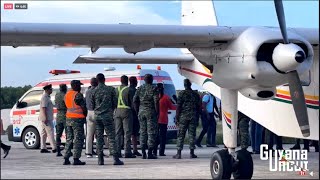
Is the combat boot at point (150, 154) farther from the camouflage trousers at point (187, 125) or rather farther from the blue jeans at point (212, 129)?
the blue jeans at point (212, 129)

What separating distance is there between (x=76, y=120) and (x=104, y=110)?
641 millimetres

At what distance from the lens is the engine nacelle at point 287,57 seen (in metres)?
10.9

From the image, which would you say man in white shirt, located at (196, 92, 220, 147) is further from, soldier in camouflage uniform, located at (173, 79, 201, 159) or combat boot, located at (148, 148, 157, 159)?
combat boot, located at (148, 148, 157, 159)

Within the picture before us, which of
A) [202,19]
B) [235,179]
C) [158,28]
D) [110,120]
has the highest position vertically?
[202,19]

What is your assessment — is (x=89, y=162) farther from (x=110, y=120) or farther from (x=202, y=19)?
(x=202, y=19)

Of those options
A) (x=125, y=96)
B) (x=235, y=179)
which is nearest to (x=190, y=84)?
(x=125, y=96)

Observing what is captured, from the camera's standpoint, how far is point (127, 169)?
534 inches

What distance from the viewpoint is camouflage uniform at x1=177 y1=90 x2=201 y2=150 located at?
52.6ft

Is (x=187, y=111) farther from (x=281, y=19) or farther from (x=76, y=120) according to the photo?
(x=281, y=19)

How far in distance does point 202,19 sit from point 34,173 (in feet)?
20.8

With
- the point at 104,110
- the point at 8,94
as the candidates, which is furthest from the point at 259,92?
the point at 8,94

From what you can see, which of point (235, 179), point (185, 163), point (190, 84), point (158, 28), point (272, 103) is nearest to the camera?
point (158, 28)

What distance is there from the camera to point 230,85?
1184 cm

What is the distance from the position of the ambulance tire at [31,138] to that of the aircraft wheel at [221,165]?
8832 millimetres
